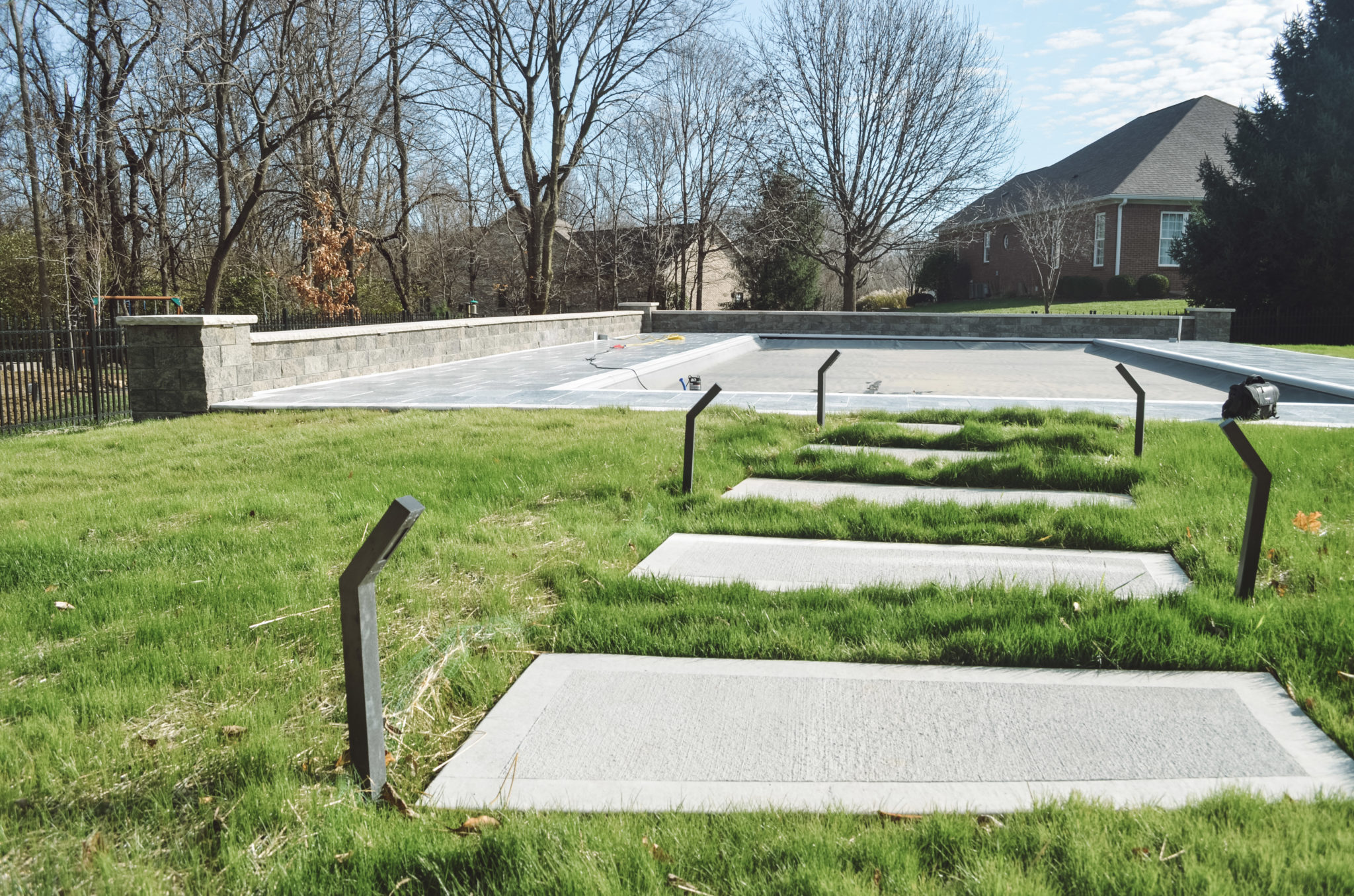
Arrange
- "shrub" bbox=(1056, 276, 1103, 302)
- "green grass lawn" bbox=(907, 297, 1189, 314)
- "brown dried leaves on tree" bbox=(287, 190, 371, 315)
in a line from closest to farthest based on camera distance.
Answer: "brown dried leaves on tree" bbox=(287, 190, 371, 315)
"green grass lawn" bbox=(907, 297, 1189, 314)
"shrub" bbox=(1056, 276, 1103, 302)

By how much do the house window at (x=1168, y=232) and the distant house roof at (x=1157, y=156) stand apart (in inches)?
35.1

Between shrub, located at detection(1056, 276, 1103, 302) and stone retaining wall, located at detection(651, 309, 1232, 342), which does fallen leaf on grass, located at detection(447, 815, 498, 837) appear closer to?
stone retaining wall, located at detection(651, 309, 1232, 342)

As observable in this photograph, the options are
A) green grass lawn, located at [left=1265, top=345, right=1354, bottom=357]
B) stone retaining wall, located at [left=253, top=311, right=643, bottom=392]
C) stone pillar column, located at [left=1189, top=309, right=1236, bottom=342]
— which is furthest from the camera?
stone pillar column, located at [left=1189, top=309, right=1236, bottom=342]

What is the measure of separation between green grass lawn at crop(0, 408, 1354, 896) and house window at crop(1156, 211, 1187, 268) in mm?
34952

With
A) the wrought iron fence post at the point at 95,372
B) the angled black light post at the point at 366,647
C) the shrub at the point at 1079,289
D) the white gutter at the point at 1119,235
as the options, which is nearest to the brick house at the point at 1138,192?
the white gutter at the point at 1119,235

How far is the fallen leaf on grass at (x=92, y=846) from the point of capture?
2301 millimetres

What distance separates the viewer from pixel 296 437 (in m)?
8.24

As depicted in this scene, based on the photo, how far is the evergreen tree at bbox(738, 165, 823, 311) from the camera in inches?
1442

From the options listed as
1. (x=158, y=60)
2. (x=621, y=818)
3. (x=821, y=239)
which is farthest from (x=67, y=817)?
(x=821, y=239)

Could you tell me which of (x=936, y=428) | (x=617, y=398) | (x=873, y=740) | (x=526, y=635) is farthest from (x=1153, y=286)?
(x=873, y=740)

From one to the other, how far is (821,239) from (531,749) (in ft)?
123

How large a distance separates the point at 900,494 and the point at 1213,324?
Result: 21261mm

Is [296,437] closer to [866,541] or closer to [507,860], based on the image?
[866,541]

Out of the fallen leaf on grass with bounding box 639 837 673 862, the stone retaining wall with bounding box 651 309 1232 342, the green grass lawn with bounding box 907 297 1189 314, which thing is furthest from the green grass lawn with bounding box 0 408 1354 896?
the green grass lawn with bounding box 907 297 1189 314
